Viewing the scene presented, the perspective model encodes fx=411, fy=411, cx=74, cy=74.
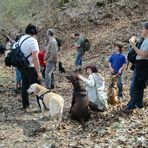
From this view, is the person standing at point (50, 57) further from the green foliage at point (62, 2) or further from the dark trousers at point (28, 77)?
the green foliage at point (62, 2)

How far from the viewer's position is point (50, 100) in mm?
8984

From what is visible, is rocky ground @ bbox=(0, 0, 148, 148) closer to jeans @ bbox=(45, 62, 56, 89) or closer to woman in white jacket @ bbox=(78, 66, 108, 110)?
woman in white jacket @ bbox=(78, 66, 108, 110)

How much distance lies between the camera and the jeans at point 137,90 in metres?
8.70

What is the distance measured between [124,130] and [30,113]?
2.87 metres

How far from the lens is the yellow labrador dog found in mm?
8859

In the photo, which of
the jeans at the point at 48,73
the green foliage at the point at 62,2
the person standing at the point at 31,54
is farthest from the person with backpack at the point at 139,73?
the green foliage at the point at 62,2

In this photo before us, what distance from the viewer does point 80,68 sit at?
17.9 metres

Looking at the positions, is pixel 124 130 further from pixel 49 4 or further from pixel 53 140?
pixel 49 4

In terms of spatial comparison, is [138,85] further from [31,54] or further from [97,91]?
[31,54]

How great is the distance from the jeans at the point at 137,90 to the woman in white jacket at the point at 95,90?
74 centimetres

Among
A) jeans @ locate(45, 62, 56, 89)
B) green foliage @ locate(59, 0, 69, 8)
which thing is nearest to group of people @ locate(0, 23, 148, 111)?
jeans @ locate(45, 62, 56, 89)

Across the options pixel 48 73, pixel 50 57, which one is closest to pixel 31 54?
pixel 50 57

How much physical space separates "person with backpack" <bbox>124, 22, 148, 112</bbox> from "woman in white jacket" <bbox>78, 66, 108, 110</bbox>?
651 millimetres

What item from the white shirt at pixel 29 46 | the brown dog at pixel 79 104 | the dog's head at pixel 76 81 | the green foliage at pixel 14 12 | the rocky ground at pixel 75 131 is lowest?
the rocky ground at pixel 75 131
